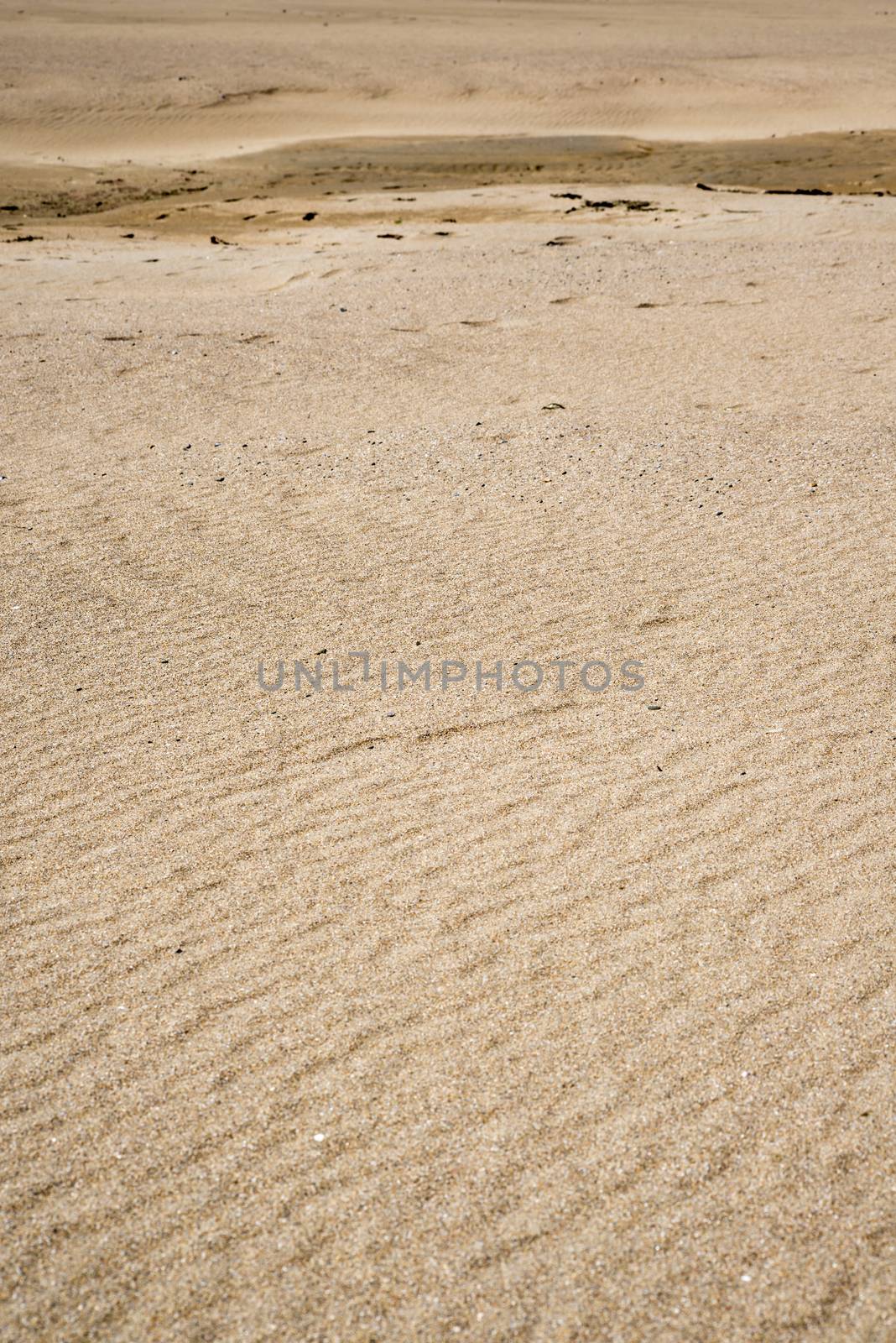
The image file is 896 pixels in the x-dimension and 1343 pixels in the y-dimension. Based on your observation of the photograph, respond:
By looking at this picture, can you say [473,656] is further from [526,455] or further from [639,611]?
[526,455]

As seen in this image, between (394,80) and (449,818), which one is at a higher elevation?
(394,80)

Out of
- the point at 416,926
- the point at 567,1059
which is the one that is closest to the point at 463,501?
the point at 416,926

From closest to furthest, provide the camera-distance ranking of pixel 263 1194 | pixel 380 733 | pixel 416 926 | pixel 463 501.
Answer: pixel 263 1194 → pixel 416 926 → pixel 380 733 → pixel 463 501

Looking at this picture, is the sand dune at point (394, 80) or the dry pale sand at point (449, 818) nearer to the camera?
the dry pale sand at point (449, 818)

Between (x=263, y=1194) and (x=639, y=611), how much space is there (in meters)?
3.14

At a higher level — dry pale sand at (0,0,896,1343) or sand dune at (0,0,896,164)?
sand dune at (0,0,896,164)

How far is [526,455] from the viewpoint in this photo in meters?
6.95

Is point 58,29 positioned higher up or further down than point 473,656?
higher up

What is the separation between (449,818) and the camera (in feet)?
12.9

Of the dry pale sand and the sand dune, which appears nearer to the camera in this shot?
the dry pale sand

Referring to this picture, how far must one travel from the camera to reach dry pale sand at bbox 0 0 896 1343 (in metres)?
2.62

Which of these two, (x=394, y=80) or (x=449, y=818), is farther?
(x=394, y=80)

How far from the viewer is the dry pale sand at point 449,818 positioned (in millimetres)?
2625

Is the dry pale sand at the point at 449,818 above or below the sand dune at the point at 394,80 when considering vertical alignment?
below
